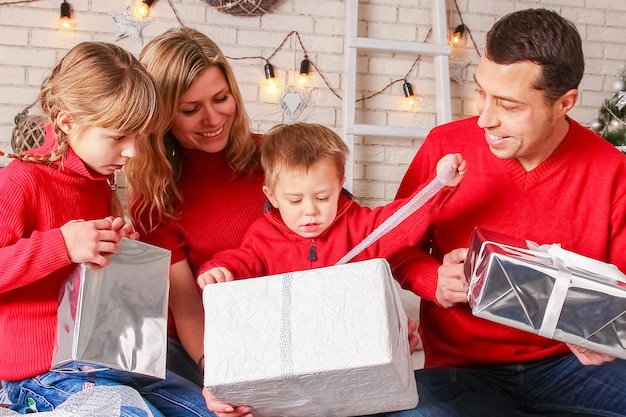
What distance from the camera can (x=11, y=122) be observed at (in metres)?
2.69

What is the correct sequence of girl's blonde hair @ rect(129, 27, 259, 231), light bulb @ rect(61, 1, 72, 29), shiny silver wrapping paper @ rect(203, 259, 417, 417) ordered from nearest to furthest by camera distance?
shiny silver wrapping paper @ rect(203, 259, 417, 417)
girl's blonde hair @ rect(129, 27, 259, 231)
light bulb @ rect(61, 1, 72, 29)

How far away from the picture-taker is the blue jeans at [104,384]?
116cm

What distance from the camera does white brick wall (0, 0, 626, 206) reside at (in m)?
2.68

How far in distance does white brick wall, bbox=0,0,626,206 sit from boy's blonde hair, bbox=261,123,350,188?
5.07 ft

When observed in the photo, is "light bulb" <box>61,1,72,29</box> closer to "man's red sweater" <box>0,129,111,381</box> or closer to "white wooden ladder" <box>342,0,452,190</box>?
"white wooden ladder" <box>342,0,452,190</box>

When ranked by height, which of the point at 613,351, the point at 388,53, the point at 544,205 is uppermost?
the point at 388,53

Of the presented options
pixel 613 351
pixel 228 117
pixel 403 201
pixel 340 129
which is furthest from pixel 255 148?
pixel 340 129

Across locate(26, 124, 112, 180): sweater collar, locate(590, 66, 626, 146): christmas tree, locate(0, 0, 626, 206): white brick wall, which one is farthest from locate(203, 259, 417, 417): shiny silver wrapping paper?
locate(590, 66, 626, 146): christmas tree

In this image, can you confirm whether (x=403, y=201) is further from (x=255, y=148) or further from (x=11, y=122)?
(x=11, y=122)

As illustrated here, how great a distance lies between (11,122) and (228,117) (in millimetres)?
1551

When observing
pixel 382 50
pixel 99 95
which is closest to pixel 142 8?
pixel 382 50

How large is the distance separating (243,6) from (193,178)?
1494 mm

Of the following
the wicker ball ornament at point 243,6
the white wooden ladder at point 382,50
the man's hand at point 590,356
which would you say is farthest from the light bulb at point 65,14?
the man's hand at point 590,356

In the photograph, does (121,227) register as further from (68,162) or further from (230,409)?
(230,409)
